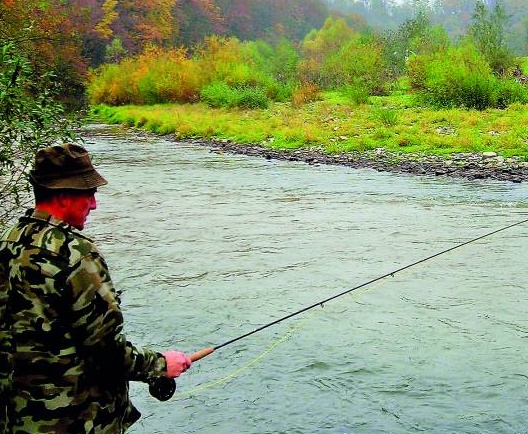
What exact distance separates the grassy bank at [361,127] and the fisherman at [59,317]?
16.7 m

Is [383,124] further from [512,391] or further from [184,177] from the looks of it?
[512,391]

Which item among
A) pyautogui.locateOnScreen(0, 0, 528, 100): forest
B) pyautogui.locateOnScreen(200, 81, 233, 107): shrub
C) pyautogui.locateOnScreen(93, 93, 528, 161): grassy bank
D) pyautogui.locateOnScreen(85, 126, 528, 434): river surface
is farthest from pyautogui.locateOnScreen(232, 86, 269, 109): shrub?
pyautogui.locateOnScreen(85, 126, 528, 434): river surface

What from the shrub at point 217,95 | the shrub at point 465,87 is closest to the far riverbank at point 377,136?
the shrub at point 465,87

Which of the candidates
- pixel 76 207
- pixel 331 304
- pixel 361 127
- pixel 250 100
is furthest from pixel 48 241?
pixel 250 100

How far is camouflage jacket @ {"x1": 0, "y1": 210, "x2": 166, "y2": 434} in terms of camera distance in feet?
8.29

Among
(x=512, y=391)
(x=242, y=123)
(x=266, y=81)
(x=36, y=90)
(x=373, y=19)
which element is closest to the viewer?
(x=512, y=391)

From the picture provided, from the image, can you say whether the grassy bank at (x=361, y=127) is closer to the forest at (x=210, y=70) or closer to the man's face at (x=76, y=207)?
the forest at (x=210, y=70)

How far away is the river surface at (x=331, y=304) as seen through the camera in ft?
17.0

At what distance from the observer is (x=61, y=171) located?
8.59 ft

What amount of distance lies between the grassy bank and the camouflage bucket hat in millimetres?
16680

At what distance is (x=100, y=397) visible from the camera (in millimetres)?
2727

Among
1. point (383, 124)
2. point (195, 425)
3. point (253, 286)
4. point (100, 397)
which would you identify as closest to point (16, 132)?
point (253, 286)

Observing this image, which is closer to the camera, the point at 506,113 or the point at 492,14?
the point at 506,113

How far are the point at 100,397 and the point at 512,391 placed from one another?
3.64 meters
